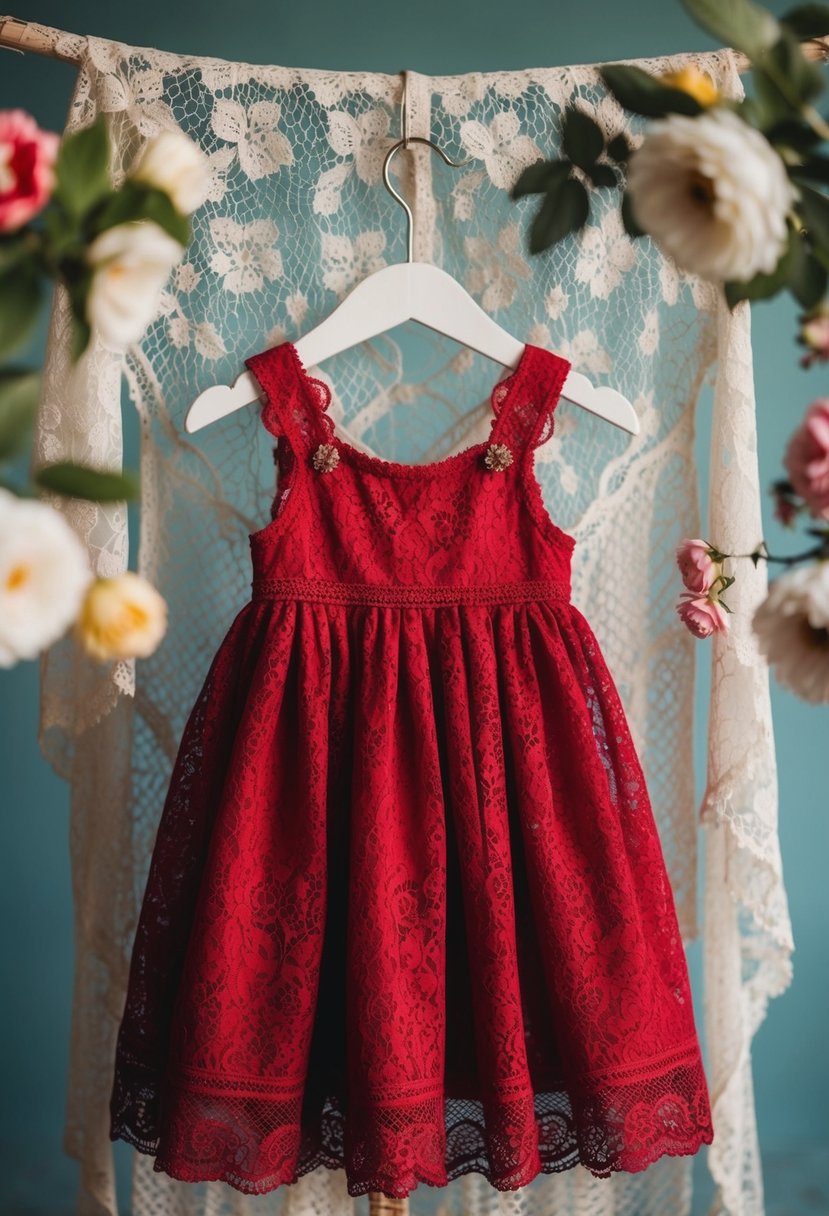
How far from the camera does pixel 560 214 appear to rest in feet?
2.48

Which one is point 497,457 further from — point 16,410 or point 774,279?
point 16,410

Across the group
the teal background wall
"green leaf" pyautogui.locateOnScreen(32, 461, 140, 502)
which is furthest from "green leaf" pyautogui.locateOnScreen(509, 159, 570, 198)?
the teal background wall

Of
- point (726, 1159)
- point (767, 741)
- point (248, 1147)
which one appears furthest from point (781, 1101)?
point (248, 1147)

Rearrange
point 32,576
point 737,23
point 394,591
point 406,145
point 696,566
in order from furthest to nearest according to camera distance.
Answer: point 406,145 → point 394,591 → point 696,566 → point 737,23 → point 32,576

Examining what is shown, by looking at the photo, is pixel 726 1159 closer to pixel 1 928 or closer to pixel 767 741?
pixel 767 741

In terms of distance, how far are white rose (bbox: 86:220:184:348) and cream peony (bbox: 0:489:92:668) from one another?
92 millimetres

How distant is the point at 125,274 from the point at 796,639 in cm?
33

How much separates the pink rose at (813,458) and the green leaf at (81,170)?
322 millimetres

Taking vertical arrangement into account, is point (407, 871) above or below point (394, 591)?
below

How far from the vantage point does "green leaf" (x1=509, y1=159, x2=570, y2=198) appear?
73 cm

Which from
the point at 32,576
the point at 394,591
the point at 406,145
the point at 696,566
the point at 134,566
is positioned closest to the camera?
the point at 32,576

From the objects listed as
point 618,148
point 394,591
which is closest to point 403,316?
point 394,591

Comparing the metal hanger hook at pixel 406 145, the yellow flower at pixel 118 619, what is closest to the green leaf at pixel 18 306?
the yellow flower at pixel 118 619

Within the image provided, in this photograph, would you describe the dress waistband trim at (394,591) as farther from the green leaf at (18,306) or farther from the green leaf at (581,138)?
the green leaf at (18,306)
